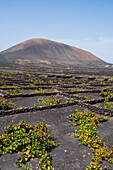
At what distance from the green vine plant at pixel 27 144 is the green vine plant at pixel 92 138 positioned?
2.02 metres

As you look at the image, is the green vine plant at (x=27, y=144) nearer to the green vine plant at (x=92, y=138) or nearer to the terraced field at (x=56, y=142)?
the terraced field at (x=56, y=142)

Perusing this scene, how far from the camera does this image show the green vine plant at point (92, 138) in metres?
8.85

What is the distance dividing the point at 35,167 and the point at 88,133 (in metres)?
4.59

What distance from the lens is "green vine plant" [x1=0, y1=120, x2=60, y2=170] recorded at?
348 inches

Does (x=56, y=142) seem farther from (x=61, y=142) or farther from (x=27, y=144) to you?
(x=27, y=144)

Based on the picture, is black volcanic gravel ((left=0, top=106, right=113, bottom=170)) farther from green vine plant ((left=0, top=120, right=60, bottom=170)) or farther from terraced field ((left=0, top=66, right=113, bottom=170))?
green vine plant ((left=0, top=120, right=60, bottom=170))

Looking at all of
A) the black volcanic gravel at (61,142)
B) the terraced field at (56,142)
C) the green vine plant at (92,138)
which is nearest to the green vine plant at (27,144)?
the terraced field at (56,142)

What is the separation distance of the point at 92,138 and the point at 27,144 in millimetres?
4184

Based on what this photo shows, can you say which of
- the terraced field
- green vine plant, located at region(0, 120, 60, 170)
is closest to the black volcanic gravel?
the terraced field

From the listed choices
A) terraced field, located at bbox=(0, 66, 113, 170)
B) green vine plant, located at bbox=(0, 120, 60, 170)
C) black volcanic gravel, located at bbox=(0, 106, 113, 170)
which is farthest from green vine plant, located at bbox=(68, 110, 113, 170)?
green vine plant, located at bbox=(0, 120, 60, 170)

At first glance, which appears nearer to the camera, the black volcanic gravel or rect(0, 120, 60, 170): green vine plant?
the black volcanic gravel

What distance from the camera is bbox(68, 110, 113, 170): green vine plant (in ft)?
29.0

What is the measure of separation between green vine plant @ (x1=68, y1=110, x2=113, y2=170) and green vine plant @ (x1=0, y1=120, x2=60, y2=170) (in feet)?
6.62

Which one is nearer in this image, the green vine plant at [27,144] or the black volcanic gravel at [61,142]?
the black volcanic gravel at [61,142]
